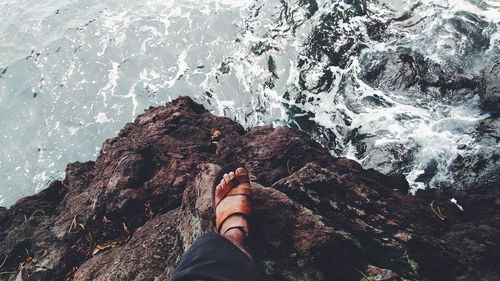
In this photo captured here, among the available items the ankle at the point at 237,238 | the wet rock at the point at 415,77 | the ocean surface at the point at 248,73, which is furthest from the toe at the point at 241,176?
the wet rock at the point at 415,77

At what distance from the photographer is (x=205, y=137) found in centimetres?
554

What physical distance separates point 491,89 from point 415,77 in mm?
1384

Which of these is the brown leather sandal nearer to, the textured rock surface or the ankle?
the ankle

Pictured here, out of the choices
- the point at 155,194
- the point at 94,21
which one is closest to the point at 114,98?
the point at 94,21

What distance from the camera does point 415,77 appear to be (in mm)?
6508

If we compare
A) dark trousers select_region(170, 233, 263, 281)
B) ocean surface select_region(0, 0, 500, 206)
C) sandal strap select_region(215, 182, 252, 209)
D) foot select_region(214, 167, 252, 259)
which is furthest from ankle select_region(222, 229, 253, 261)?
ocean surface select_region(0, 0, 500, 206)

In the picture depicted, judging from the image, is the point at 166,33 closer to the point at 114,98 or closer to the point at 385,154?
the point at 114,98

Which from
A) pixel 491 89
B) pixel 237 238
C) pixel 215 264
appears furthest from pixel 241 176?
pixel 491 89

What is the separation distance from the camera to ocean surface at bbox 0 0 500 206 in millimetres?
6172

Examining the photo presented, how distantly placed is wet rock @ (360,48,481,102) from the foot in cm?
464

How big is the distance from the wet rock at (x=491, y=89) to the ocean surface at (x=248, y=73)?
16 cm

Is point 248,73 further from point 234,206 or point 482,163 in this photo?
point 234,206

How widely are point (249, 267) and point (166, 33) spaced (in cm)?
1061

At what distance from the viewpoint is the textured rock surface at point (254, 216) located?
2875 mm
